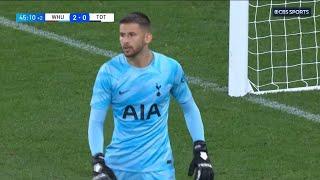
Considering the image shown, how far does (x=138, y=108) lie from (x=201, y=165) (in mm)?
569

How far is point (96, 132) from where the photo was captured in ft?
20.5

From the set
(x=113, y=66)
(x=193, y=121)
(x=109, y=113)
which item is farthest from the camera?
(x=109, y=113)

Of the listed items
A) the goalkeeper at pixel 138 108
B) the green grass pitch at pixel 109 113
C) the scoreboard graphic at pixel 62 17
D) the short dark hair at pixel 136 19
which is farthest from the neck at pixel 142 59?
the scoreboard graphic at pixel 62 17

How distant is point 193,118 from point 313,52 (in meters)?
7.43

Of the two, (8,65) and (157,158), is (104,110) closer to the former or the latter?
(157,158)

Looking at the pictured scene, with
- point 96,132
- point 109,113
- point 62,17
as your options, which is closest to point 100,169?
point 96,132

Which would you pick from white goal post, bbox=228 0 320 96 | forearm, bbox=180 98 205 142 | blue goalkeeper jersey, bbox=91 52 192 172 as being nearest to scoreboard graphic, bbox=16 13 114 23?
white goal post, bbox=228 0 320 96

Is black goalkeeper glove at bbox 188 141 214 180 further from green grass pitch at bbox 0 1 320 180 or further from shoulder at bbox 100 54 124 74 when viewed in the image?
green grass pitch at bbox 0 1 320 180

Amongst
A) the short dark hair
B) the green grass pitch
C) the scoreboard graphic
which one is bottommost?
the green grass pitch

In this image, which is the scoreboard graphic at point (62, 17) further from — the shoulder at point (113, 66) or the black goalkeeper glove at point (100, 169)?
the black goalkeeper glove at point (100, 169)

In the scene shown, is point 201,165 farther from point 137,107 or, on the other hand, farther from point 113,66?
point 113,66

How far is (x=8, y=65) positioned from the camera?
13.2 meters

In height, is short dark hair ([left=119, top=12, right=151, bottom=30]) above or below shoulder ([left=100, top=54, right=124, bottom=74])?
above

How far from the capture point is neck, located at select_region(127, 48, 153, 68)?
636 centimetres
